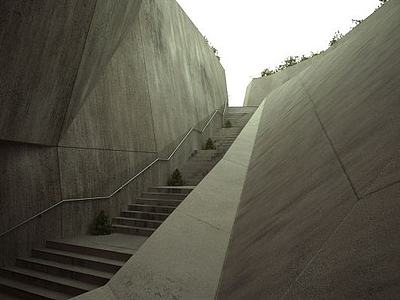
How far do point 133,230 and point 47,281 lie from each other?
2.43m

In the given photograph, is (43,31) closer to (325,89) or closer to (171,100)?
(325,89)

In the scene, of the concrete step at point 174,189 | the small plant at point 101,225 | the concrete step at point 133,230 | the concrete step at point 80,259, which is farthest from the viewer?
the concrete step at point 174,189

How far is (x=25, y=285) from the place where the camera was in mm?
7082

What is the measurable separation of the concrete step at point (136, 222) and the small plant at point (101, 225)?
0.37 meters

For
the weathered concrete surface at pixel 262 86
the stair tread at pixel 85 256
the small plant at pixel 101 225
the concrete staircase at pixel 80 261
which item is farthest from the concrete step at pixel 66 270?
the weathered concrete surface at pixel 262 86

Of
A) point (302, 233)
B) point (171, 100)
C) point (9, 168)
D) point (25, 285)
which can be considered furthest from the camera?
point (171, 100)

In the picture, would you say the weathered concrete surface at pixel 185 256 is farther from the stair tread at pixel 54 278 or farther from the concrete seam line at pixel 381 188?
the concrete seam line at pixel 381 188

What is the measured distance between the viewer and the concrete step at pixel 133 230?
8.45m

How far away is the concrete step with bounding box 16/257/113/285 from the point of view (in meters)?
6.56

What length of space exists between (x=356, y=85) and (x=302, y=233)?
2735 millimetres

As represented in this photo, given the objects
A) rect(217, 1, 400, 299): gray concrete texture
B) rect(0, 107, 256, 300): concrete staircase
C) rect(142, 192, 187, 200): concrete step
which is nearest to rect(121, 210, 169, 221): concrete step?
rect(0, 107, 256, 300): concrete staircase

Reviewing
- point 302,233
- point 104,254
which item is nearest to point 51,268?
point 104,254

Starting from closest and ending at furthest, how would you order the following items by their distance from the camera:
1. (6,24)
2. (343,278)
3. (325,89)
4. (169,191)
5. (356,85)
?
(343,278)
(356,85)
(6,24)
(325,89)
(169,191)

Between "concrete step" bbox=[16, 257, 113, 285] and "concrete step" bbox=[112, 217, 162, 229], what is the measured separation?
2.07 meters
